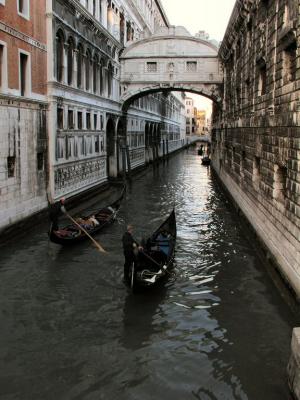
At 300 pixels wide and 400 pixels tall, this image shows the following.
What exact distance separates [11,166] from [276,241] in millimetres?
6591

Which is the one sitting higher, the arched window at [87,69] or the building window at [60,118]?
the arched window at [87,69]

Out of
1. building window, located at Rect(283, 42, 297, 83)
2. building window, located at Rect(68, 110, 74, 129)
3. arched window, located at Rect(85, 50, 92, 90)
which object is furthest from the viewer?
arched window, located at Rect(85, 50, 92, 90)

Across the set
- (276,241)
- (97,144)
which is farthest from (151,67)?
(276,241)

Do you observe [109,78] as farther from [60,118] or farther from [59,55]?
[60,118]

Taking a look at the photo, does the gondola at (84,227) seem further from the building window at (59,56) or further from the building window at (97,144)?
the building window at (97,144)

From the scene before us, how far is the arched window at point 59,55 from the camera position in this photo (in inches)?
563

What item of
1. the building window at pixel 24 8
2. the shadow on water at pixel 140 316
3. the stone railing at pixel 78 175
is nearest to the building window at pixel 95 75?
the stone railing at pixel 78 175

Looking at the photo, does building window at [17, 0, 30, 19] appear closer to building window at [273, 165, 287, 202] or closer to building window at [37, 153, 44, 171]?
building window at [37, 153, 44, 171]

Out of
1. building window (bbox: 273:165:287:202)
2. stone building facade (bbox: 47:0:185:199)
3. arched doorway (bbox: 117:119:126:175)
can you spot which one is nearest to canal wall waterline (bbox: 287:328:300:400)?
building window (bbox: 273:165:287:202)

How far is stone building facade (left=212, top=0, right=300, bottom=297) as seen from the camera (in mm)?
7492

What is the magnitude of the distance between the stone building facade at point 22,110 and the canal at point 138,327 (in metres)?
1.33

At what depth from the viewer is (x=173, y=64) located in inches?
873

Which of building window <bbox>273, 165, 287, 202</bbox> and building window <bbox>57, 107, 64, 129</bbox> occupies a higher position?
building window <bbox>57, 107, 64, 129</bbox>

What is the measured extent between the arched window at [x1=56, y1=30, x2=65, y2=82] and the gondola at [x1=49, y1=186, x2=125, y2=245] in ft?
15.1
